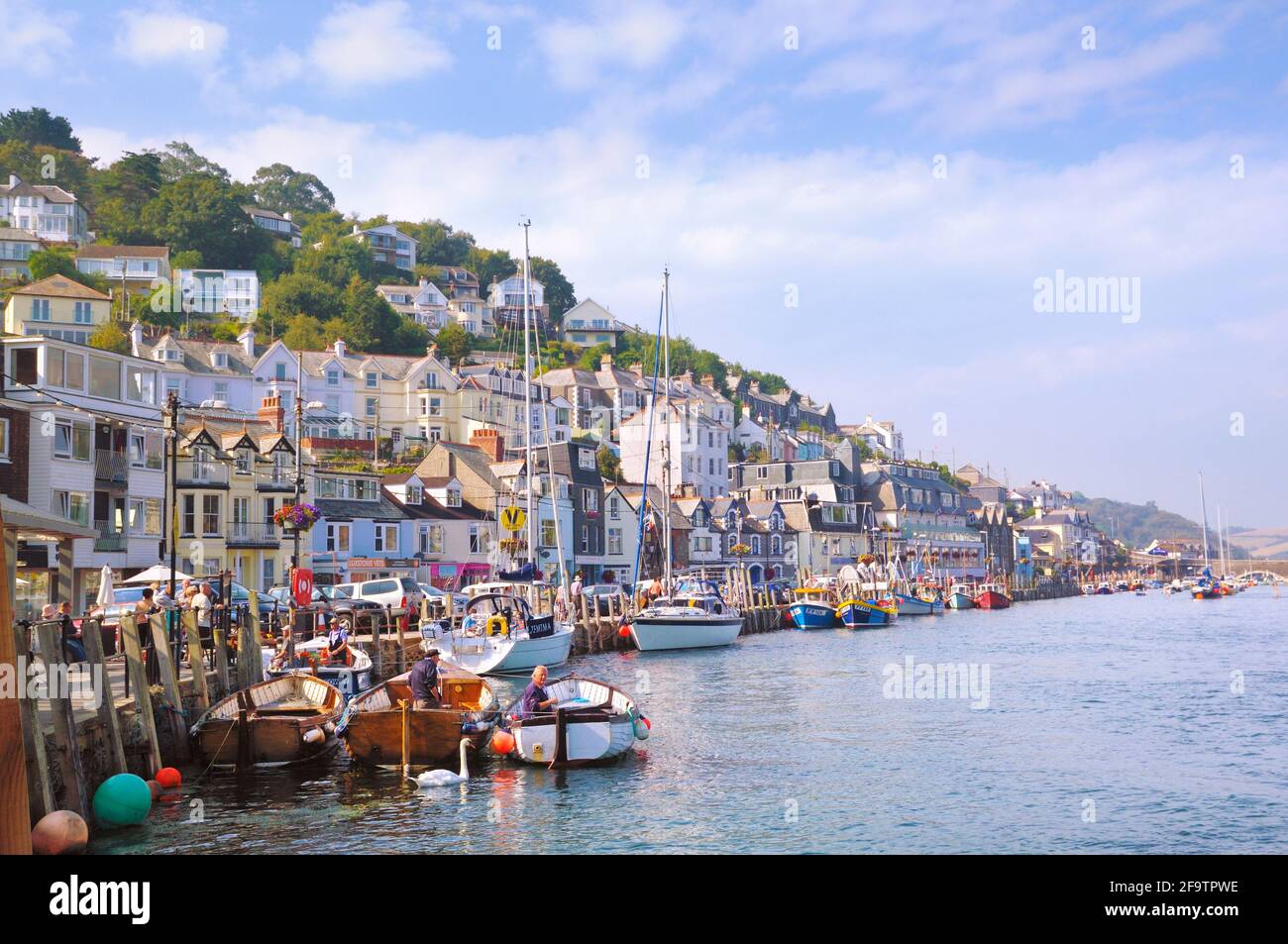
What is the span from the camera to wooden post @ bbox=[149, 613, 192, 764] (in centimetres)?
2578

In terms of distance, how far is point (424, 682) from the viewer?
89.1 ft

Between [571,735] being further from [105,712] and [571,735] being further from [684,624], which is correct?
[684,624]

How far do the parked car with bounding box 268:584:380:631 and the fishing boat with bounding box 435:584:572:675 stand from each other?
4.02m

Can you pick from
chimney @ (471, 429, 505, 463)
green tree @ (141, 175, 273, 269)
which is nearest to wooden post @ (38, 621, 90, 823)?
chimney @ (471, 429, 505, 463)

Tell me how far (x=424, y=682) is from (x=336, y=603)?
2516 cm

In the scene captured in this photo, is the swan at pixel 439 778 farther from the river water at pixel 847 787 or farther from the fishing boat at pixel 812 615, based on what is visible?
the fishing boat at pixel 812 615

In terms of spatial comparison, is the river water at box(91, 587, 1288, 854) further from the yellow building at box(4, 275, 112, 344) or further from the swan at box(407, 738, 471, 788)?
the yellow building at box(4, 275, 112, 344)

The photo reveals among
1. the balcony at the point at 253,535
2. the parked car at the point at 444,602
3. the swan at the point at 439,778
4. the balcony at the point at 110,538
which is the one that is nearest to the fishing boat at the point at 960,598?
the parked car at the point at 444,602

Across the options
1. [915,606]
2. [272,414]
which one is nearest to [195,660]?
[272,414]

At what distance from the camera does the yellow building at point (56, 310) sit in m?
95.7

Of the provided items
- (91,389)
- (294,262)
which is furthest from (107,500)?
(294,262)

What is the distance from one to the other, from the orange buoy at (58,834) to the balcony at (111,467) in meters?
37.9

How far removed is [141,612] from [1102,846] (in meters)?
26.5
